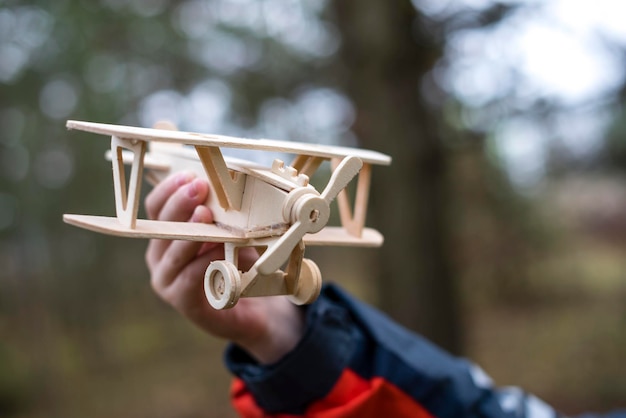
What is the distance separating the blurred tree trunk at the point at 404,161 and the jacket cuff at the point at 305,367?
195 centimetres

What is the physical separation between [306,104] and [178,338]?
14.6 ft

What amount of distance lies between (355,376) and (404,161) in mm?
2058

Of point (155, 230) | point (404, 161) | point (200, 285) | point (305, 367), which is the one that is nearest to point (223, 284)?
point (155, 230)

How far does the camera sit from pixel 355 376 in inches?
63.3

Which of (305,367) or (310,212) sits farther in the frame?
(305,367)

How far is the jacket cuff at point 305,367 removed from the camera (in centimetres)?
150

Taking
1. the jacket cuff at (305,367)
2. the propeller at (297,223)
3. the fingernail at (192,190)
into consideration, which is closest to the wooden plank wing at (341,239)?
the propeller at (297,223)

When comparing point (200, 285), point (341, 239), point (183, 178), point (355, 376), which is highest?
point (183, 178)

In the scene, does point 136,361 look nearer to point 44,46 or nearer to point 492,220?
point 44,46

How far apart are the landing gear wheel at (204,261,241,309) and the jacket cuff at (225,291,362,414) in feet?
1.91

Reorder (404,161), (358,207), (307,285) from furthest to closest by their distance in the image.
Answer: (404,161) < (358,207) < (307,285)

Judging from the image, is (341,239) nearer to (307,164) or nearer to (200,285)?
(307,164)

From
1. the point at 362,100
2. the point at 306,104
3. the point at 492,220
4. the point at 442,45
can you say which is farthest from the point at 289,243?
the point at 492,220

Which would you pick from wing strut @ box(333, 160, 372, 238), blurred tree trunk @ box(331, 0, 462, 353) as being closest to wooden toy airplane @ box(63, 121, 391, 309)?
wing strut @ box(333, 160, 372, 238)
